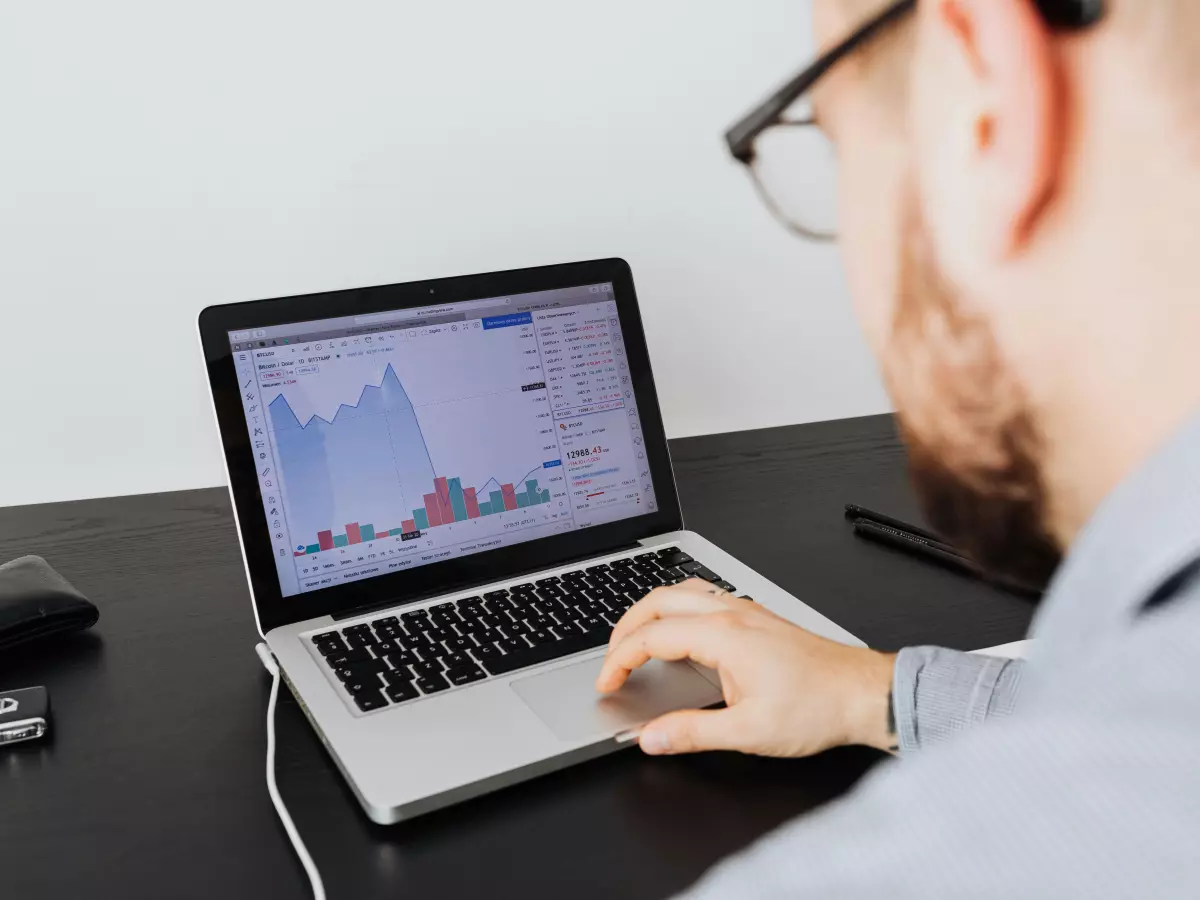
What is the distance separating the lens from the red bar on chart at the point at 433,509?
98 centimetres

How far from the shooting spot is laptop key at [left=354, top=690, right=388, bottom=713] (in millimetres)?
771

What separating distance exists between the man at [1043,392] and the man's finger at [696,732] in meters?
0.27

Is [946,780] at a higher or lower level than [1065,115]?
lower

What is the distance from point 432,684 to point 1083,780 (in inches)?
23.1

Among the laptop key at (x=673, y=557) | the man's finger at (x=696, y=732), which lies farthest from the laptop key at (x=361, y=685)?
the laptop key at (x=673, y=557)

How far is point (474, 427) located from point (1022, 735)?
0.76 metres

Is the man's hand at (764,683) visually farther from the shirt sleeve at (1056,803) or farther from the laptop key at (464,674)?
the shirt sleeve at (1056,803)

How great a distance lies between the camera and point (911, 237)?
436mm

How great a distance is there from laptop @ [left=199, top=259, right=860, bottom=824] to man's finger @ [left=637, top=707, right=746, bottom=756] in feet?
0.08

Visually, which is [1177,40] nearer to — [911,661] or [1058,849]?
[1058,849]

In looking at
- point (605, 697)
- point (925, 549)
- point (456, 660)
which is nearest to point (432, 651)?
point (456, 660)

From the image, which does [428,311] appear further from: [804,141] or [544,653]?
[804,141]

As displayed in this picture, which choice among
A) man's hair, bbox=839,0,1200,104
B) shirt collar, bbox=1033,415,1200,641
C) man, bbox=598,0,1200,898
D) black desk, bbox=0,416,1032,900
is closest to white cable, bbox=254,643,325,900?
black desk, bbox=0,416,1032,900

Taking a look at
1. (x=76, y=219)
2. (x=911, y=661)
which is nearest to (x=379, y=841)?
(x=911, y=661)
